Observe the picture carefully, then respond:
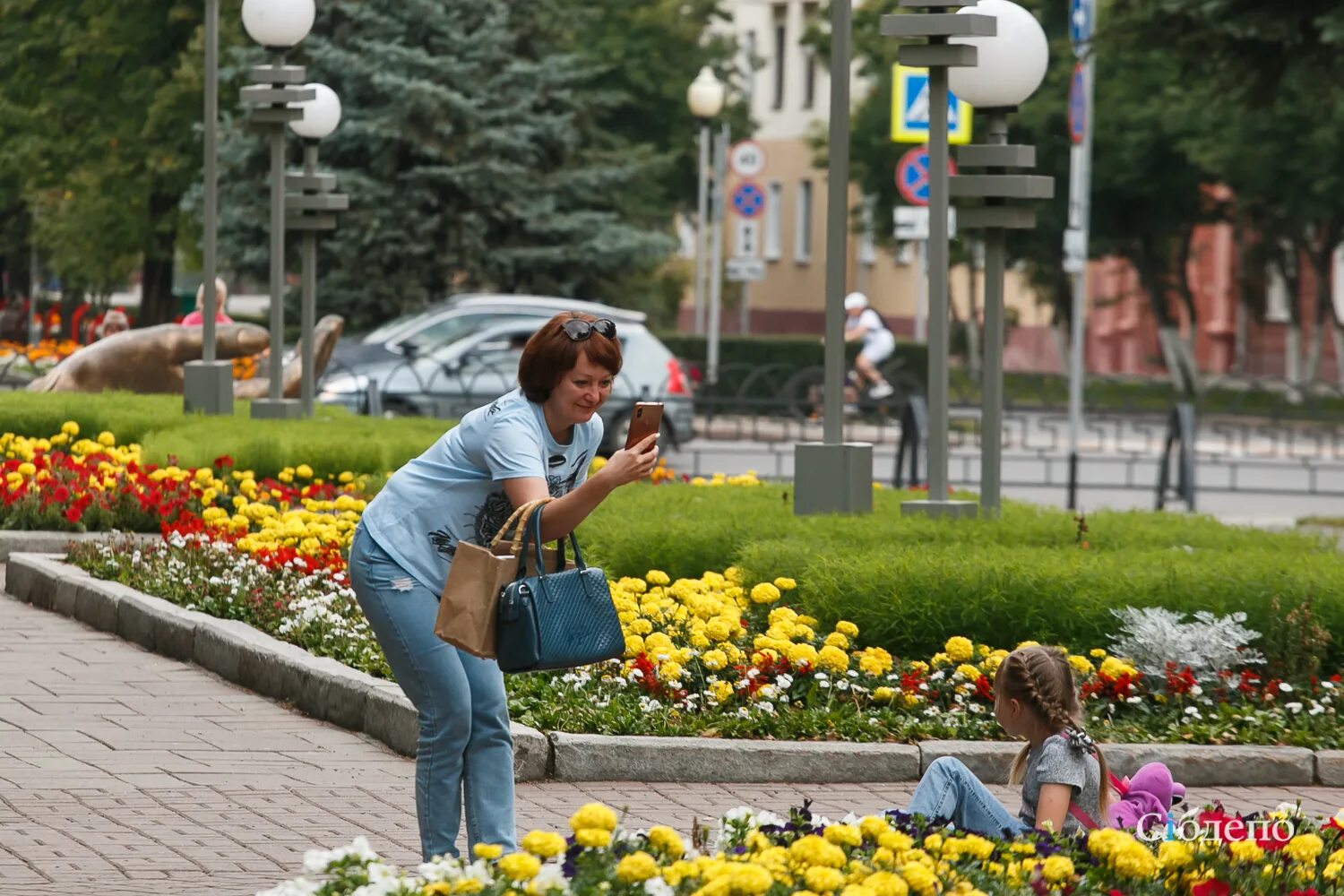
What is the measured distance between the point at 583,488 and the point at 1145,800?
1.78 m

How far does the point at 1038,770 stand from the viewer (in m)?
5.99

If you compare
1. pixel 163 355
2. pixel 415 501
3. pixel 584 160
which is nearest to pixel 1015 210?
pixel 415 501

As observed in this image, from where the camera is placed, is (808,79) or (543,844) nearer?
(543,844)

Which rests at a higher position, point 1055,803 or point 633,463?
point 633,463

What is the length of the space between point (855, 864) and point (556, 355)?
135 centimetres

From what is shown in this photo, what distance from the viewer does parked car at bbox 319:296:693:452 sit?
79.9ft

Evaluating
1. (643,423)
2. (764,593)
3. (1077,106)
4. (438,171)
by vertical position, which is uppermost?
(1077,106)

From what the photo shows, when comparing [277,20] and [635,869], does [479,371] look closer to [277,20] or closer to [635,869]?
[277,20]

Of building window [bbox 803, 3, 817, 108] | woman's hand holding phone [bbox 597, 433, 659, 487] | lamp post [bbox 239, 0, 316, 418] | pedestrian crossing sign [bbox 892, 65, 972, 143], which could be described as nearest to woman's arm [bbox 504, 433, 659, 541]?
woman's hand holding phone [bbox 597, 433, 659, 487]

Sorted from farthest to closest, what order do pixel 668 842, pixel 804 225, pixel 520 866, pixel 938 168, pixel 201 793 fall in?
pixel 804 225 < pixel 938 168 < pixel 201 793 < pixel 668 842 < pixel 520 866

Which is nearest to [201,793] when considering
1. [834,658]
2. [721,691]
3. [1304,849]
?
[721,691]

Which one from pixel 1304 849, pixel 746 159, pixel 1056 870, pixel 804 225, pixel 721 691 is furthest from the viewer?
pixel 804 225

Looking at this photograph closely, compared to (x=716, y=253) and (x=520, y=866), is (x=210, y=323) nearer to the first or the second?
(x=520, y=866)

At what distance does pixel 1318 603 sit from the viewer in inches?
352
